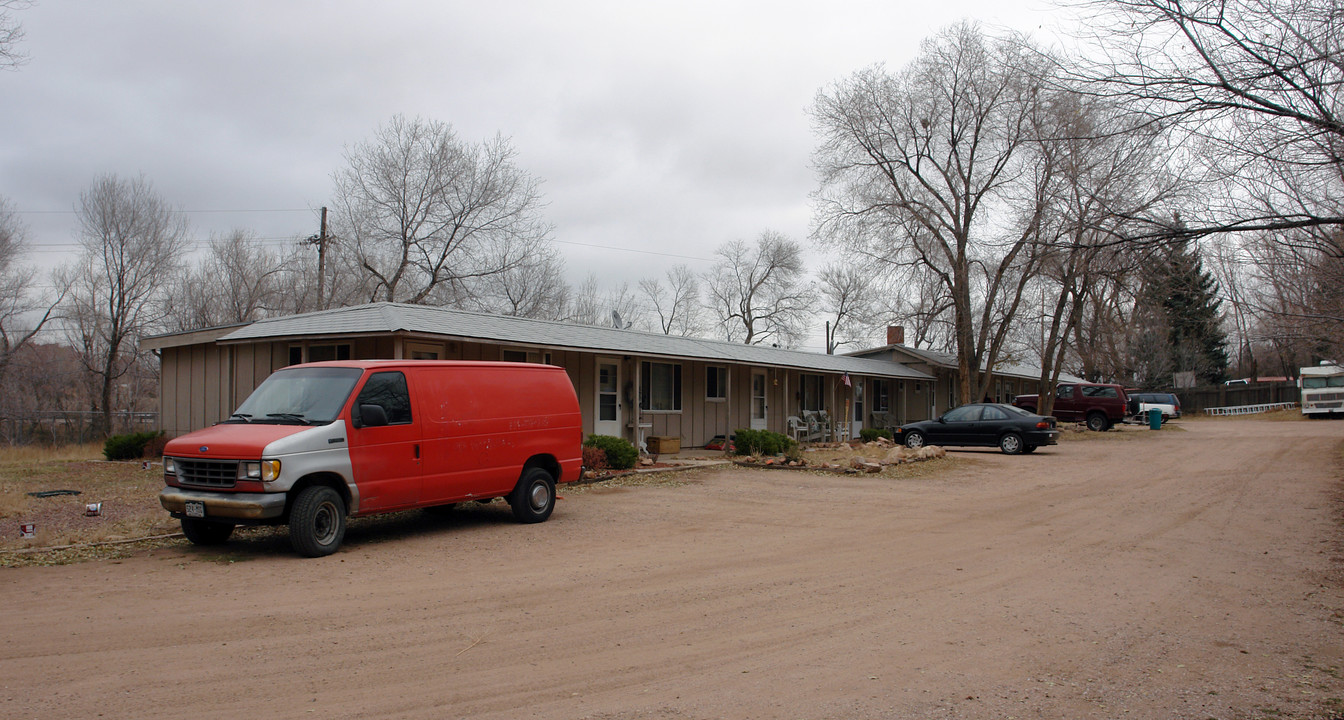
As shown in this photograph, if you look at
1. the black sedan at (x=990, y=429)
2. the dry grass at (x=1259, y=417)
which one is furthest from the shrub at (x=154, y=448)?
the dry grass at (x=1259, y=417)

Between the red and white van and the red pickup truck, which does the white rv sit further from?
the red and white van

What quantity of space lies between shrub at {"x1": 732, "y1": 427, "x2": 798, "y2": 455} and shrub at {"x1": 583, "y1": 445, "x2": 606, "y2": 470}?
4.72m

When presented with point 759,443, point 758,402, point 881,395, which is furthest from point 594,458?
point 881,395

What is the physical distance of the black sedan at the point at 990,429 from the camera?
22672 mm

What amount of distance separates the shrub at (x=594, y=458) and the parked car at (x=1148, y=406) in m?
30.0

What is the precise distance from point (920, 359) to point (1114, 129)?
93.6 ft

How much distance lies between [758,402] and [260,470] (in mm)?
19363

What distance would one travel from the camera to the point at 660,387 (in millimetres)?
21844

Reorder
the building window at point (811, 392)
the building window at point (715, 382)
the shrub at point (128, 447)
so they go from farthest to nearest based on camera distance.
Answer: the building window at point (811, 392) < the building window at point (715, 382) < the shrub at point (128, 447)

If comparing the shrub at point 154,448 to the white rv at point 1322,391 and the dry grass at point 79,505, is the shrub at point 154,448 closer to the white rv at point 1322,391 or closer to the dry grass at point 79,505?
the dry grass at point 79,505

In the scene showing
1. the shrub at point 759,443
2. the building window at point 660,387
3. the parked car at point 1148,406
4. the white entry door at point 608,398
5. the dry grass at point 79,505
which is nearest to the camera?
the dry grass at point 79,505

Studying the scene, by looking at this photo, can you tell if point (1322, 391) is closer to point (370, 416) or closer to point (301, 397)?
point (370, 416)

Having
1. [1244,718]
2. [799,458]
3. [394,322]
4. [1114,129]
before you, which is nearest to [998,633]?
[1244,718]

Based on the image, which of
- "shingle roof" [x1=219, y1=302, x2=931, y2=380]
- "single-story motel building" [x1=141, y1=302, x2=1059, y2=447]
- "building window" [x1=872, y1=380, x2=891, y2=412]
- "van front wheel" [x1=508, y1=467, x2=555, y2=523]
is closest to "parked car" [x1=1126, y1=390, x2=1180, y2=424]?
"building window" [x1=872, y1=380, x2=891, y2=412]
